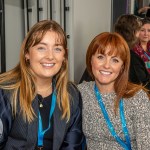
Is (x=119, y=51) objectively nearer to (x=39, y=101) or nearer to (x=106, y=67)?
(x=106, y=67)

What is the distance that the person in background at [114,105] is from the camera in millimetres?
1479

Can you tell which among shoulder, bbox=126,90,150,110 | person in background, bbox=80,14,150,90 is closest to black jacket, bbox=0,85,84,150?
shoulder, bbox=126,90,150,110

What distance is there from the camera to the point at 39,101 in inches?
59.2

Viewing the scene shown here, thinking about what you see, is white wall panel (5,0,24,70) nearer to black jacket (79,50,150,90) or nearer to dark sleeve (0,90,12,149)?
black jacket (79,50,150,90)

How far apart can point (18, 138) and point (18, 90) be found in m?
0.25

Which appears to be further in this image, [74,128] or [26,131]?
[74,128]

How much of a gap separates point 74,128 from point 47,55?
0.44 meters

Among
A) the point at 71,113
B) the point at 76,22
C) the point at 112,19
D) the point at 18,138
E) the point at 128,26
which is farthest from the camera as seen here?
the point at 112,19

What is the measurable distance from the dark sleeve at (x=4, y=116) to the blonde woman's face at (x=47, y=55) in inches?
8.7

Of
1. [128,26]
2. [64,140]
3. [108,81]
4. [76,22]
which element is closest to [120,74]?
[108,81]

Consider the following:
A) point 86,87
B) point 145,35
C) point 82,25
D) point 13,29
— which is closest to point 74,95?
point 86,87

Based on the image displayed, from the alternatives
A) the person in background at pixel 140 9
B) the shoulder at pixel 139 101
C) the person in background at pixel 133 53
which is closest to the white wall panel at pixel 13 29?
the person in background at pixel 133 53

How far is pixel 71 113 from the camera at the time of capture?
5.11 ft

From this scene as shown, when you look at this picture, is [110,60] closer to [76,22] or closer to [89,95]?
[89,95]
